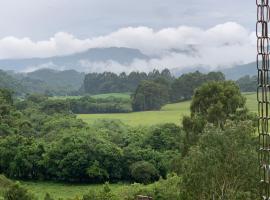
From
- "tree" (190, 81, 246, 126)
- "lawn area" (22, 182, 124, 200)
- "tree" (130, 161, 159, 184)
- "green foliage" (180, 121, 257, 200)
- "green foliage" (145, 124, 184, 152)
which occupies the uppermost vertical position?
"tree" (190, 81, 246, 126)

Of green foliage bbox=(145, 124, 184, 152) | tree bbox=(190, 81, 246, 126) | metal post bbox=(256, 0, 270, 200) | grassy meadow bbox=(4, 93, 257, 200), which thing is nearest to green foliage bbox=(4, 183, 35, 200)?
grassy meadow bbox=(4, 93, 257, 200)

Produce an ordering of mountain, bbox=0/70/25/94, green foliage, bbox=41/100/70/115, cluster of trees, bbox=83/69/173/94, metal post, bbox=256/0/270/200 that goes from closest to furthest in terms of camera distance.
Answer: metal post, bbox=256/0/270/200, green foliage, bbox=41/100/70/115, mountain, bbox=0/70/25/94, cluster of trees, bbox=83/69/173/94

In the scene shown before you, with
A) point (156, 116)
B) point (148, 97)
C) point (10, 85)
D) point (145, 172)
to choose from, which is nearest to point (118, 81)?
point (10, 85)

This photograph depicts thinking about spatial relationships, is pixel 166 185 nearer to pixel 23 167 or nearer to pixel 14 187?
pixel 14 187

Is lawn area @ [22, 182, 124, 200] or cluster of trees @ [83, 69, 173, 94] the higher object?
cluster of trees @ [83, 69, 173, 94]

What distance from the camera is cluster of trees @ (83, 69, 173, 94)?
13212 centimetres

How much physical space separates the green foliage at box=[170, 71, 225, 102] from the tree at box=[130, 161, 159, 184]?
4535 centimetres

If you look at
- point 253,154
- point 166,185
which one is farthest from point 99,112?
point 253,154

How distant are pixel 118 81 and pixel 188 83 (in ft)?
155

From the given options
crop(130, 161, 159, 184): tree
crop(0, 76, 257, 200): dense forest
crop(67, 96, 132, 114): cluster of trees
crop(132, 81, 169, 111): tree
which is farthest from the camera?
crop(67, 96, 132, 114): cluster of trees

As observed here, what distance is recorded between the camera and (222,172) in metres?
20.4

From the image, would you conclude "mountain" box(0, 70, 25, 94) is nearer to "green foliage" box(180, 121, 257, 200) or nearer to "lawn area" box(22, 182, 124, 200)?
"lawn area" box(22, 182, 124, 200)

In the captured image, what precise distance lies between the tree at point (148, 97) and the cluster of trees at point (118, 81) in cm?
3481

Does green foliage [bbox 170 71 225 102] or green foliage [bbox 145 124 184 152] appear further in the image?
green foliage [bbox 170 71 225 102]
